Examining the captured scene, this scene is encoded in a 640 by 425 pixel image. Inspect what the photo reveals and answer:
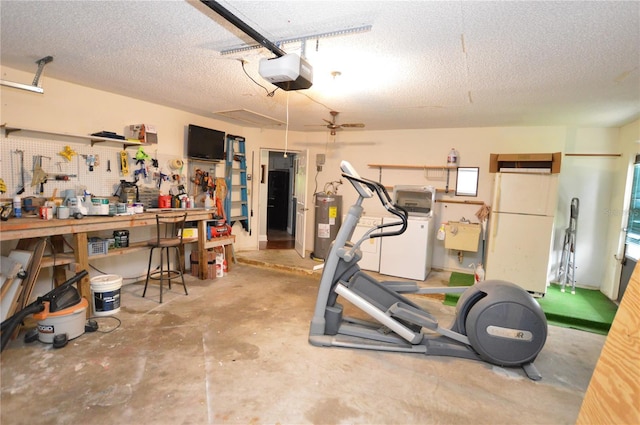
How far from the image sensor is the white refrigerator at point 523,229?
3.77m

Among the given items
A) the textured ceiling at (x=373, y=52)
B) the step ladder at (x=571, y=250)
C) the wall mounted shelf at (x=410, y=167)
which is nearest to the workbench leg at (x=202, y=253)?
the textured ceiling at (x=373, y=52)

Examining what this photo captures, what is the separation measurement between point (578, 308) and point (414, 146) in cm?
→ 306

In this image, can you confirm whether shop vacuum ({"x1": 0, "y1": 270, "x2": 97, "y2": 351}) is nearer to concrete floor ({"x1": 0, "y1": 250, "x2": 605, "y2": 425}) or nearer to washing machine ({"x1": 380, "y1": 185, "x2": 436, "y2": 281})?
concrete floor ({"x1": 0, "y1": 250, "x2": 605, "y2": 425})

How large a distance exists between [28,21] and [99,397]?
248 centimetres

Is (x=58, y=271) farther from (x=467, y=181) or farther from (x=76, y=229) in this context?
(x=467, y=181)

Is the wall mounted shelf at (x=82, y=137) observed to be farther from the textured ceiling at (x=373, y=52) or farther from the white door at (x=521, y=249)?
the white door at (x=521, y=249)

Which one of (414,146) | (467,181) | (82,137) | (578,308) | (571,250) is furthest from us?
(414,146)

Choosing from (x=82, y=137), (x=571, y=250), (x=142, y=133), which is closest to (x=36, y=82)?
(x=82, y=137)

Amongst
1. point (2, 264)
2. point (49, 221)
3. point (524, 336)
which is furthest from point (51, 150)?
point (524, 336)

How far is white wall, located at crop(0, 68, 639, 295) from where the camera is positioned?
3.31 meters

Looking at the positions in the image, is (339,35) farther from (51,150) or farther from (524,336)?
(51,150)

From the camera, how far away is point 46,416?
1.81m

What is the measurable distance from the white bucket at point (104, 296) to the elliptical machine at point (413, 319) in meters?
2.03

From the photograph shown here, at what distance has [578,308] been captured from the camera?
3568mm
